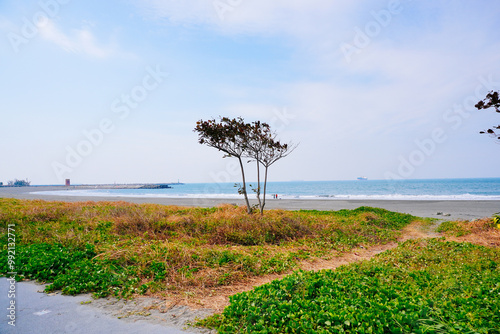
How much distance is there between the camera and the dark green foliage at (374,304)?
3.29 metres

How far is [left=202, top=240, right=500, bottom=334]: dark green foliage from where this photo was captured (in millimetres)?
3291

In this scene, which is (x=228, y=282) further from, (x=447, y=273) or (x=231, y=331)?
(x=447, y=273)

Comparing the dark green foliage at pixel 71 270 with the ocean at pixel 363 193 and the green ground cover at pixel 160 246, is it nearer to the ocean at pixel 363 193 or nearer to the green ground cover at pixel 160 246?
the green ground cover at pixel 160 246

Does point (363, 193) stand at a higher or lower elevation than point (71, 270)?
lower

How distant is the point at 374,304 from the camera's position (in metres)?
3.74

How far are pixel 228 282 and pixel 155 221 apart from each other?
5.90m

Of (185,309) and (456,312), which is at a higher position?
(456,312)

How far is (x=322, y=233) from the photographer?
10828 mm

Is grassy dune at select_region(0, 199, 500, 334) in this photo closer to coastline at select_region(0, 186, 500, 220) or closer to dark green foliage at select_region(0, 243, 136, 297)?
dark green foliage at select_region(0, 243, 136, 297)

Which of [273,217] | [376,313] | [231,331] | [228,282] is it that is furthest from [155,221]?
[376,313]

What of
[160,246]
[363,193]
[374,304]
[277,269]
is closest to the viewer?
[374,304]

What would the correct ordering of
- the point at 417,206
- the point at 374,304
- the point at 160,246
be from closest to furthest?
the point at 374,304, the point at 160,246, the point at 417,206

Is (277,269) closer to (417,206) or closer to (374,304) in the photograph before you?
(374,304)

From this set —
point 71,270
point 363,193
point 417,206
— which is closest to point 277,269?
point 71,270
